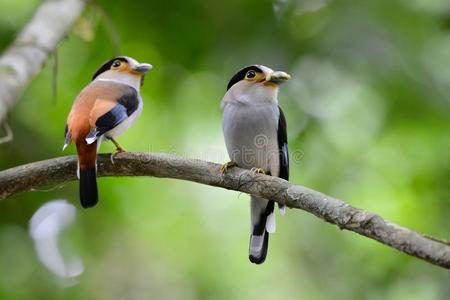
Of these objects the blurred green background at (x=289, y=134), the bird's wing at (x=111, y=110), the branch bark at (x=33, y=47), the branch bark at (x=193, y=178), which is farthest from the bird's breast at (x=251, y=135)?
the blurred green background at (x=289, y=134)

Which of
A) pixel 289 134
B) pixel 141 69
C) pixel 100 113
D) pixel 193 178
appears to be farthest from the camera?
pixel 289 134

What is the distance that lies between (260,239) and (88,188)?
1.02 metres

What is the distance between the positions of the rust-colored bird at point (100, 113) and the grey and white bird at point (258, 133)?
0.50 m

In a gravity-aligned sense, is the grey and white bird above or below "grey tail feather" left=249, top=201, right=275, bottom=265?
above

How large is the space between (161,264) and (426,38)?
2671 millimetres

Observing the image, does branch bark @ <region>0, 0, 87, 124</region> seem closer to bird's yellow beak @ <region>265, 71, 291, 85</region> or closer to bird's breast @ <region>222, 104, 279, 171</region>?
bird's breast @ <region>222, 104, 279, 171</region>

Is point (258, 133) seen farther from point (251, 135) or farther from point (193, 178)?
point (193, 178)

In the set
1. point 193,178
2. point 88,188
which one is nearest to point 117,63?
point 88,188

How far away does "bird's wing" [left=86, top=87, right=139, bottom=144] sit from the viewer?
3.01 metres

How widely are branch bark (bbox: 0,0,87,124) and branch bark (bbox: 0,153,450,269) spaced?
349mm

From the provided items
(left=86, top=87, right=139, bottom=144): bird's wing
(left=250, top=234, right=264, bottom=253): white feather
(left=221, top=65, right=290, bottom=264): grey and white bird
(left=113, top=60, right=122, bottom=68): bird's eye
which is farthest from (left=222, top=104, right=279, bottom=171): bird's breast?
Answer: (left=113, top=60, right=122, bottom=68): bird's eye

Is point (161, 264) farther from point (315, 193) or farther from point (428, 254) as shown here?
point (428, 254)

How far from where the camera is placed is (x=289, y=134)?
485 centimetres

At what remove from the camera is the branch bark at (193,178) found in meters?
2.10
